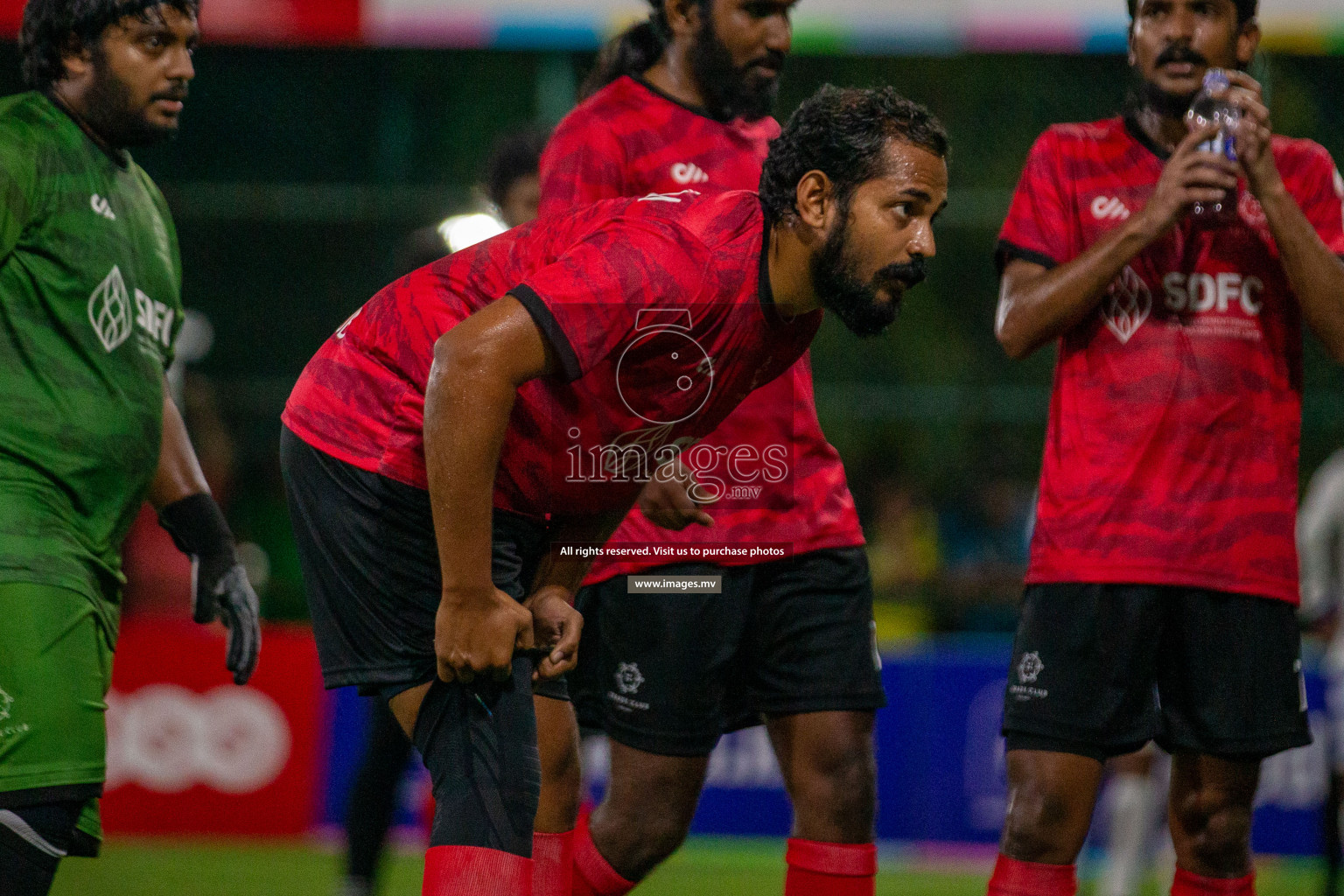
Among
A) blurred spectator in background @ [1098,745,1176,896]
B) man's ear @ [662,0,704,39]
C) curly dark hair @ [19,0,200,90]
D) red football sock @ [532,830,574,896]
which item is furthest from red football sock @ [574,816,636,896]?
blurred spectator in background @ [1098,745,1176,896]

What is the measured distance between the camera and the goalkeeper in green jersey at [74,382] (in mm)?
2879

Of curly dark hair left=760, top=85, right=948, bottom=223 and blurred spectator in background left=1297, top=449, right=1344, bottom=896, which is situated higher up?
curly dark hair left=760, top=85, right=948, bottom=223

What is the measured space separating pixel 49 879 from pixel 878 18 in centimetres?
745

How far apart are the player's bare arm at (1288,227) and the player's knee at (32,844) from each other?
8.82ft

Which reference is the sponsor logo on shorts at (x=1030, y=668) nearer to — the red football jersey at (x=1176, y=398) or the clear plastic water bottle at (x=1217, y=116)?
the red football jersey at (x=1176, y=398)

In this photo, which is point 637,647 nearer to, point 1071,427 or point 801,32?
point 1071,427

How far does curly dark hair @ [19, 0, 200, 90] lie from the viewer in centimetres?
318

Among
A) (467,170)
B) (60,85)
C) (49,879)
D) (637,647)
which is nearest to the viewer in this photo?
(49,879)

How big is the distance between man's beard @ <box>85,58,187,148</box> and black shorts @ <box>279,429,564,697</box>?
38.8 inches

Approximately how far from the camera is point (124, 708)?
6895 millimetres

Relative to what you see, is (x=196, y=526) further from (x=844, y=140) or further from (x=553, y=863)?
(x=844, y=140)

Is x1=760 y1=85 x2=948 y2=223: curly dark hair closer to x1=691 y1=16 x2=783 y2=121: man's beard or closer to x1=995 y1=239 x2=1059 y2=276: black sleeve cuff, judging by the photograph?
x1=995 y1=239 x2=1059 y2=276: black sleeve cuff

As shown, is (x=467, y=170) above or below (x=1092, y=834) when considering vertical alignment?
above

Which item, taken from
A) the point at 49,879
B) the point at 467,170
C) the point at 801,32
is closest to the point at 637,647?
the point at 49,879
